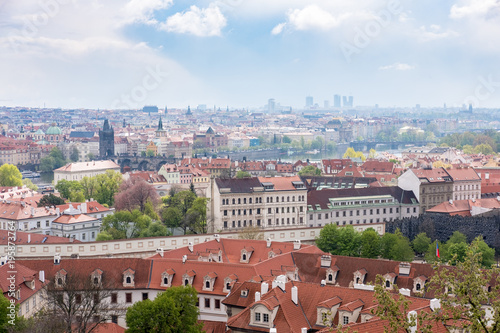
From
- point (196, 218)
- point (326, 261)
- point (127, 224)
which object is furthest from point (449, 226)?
point (326, 261)

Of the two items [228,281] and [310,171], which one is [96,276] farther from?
[310,171]

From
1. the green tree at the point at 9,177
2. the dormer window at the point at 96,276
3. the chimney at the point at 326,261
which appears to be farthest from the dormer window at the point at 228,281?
the green tree at the point at 9,177

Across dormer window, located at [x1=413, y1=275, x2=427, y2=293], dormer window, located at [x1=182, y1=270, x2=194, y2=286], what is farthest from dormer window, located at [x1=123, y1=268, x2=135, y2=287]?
dormer window, located at [x1=413, y1=275, x2=427, y2=293]

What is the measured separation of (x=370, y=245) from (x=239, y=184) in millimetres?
20075

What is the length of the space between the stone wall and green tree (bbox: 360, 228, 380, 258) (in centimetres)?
1013

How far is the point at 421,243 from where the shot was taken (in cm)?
5444

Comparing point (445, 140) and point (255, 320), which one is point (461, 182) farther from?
point (445, 140)

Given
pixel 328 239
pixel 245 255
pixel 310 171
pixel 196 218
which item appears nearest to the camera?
pixel 245 255

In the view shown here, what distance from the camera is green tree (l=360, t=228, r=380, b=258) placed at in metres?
47.7

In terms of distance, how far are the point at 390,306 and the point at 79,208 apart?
55.7 metres

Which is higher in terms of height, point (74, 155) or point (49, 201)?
point (49, 201)

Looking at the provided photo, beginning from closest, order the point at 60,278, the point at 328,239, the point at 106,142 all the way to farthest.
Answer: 1. the point at 60,278
2. the point at 328,239
3. the point at 106,142

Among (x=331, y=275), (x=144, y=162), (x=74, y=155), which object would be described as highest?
(x=331, y=275)

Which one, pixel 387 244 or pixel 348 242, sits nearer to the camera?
pixel 348 242
